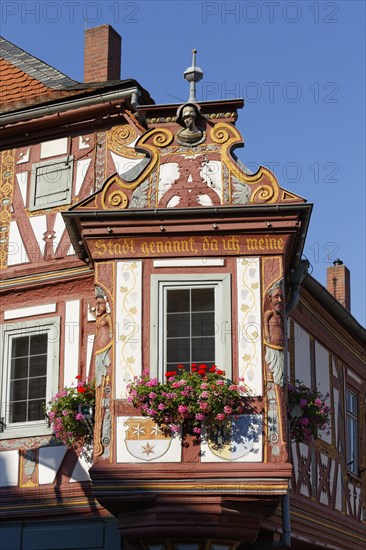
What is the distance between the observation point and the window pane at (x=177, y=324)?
50.5ft

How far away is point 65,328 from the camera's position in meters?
16.8

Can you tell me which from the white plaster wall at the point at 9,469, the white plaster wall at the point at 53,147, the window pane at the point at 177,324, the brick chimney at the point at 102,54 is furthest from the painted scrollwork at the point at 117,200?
the white plaster wall at the point at 9,469

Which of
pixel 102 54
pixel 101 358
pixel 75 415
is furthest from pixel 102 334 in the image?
pixel 102 54

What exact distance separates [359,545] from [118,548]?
269 inches

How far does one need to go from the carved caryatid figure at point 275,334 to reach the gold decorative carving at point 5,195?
14.4ft

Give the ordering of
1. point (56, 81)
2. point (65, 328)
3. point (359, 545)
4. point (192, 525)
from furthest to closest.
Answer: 1. point (359, 545)
2. point (56, 81)
3. point (65, 328)
4. point (192, 525)

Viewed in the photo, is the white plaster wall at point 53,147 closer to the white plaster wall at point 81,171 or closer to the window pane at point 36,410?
the white plaster wall at point 81,171

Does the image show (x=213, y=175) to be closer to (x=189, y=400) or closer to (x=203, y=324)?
(x=203, y=324)

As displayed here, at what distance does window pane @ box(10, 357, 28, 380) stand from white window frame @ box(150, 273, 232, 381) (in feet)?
8.63

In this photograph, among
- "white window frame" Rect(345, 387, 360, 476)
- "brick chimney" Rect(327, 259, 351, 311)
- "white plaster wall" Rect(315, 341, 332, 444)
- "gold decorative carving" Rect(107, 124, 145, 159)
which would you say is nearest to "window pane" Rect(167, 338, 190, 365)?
"gold decorative carving" Rect(107, 124, 145, 159)

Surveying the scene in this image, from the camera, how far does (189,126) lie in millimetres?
16141

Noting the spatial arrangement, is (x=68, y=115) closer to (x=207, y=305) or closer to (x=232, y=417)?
(x=207, y=305)

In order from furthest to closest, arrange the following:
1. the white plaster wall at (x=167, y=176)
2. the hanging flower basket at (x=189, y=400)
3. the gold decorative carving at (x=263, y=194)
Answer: the white plaster wall at (x=167, y=176)
the gold decorative carving at (x=263, y=194)
the hanging flower basket at (x=189, y=400)

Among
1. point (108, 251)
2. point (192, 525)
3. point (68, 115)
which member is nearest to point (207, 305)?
point (108, 251)
